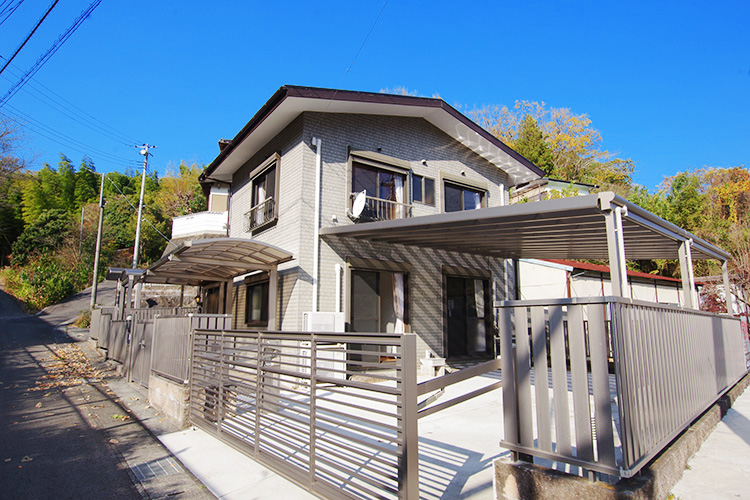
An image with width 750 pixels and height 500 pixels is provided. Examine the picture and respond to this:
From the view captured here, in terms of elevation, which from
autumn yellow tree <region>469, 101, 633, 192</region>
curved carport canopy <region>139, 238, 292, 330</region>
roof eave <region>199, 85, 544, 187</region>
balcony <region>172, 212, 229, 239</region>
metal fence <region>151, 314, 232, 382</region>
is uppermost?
autumn yellow tree <region>469, 101, 633, 192</region>

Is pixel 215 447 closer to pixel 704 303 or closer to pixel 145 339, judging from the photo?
pixel 145 339

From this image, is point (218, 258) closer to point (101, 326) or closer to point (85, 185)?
point (101, 326)

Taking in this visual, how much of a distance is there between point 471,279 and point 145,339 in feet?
25.9

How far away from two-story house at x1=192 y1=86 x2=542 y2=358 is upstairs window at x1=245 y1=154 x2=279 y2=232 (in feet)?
0.10

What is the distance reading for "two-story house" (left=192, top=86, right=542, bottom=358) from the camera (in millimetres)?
8969

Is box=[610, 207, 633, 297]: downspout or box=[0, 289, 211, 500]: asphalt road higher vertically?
box=[610, 207, 633, 297]: downspout

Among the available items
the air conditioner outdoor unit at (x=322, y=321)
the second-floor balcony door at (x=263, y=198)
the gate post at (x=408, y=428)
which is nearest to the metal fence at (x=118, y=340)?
the second-floor balcony door at (x=263, y=198)

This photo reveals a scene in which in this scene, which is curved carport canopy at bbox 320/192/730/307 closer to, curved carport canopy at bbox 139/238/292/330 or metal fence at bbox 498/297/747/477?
metal fence at bbox 498/297/747/477

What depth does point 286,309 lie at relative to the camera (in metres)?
8.90

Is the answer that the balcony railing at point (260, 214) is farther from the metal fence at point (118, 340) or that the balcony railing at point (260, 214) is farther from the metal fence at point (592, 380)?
the metal fence at point (592, 380)

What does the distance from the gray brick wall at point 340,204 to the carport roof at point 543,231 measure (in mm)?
608

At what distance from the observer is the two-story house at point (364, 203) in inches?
353

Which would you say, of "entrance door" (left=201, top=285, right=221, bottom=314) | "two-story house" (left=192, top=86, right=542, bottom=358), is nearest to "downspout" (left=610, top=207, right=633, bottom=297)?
"two-story house" (left=192, top=86, right=542, bottom=358)

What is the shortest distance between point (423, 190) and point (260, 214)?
4295 millimetres
